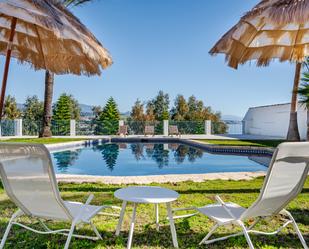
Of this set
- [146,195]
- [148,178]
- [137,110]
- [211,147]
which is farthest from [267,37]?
[137,110]

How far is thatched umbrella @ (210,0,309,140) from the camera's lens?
10.5ft

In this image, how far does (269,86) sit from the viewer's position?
27.9 meters

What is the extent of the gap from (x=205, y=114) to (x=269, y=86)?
25.0 feet

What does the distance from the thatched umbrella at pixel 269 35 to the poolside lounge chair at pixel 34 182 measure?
279cm

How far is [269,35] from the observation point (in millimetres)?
4336

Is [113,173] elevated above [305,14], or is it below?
below

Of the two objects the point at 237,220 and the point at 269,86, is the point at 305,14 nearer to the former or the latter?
the point at 237,220

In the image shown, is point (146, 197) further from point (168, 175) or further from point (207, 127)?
point (207, 127)

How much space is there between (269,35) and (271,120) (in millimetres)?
16991

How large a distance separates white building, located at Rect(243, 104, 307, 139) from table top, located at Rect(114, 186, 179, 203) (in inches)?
602

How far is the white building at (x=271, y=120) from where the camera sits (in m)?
16.8

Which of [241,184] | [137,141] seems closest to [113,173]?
[241,184]

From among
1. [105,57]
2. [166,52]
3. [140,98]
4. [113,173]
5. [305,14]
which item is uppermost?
[166,52]

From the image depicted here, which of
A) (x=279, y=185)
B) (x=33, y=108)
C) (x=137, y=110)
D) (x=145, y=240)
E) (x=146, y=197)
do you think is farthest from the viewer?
(x=33, y=108)
